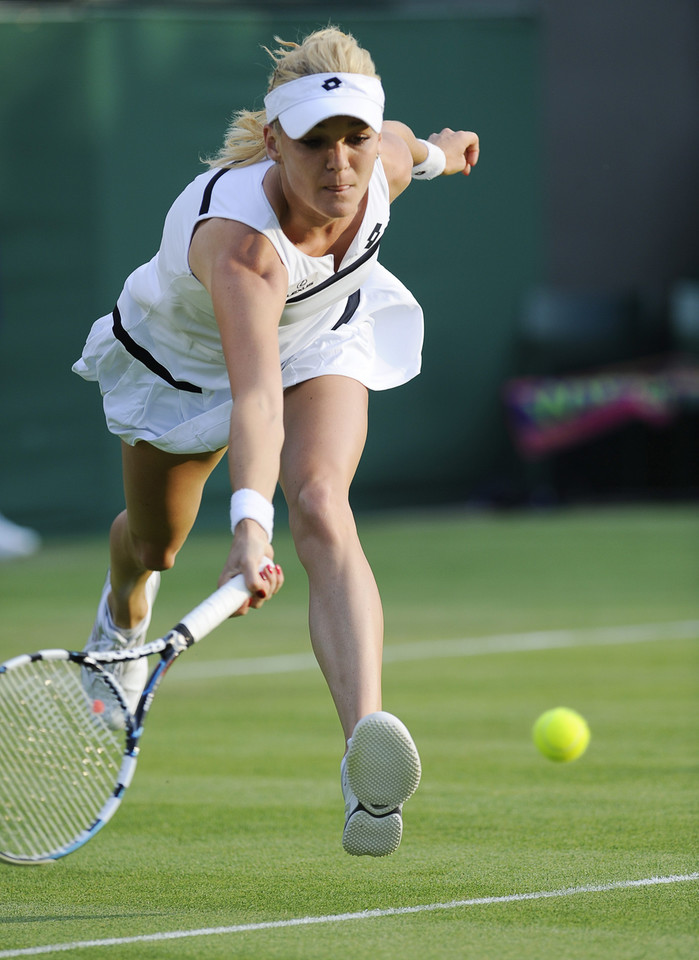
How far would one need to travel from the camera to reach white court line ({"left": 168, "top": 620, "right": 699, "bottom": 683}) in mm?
7434

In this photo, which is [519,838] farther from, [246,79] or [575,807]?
[246,79]

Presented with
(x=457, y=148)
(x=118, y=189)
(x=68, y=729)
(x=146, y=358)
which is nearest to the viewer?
(x=68, y=729)

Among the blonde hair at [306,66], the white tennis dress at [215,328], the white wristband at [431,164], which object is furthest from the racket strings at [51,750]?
the white wristband at [431,164]

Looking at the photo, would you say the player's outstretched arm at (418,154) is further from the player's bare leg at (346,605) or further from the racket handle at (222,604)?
the racket handle at (222,604)

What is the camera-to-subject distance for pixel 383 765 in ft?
10.9

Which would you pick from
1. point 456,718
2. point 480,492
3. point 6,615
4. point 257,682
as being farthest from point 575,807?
point 480,492

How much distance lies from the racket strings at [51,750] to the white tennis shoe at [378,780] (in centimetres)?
62

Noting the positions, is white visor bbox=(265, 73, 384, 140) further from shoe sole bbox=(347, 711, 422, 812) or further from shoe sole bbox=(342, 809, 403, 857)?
shoe sole bbox=(342, 809, 403, 857)

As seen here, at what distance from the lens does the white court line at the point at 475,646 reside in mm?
7434

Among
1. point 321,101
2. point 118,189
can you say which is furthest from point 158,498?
point 118,189

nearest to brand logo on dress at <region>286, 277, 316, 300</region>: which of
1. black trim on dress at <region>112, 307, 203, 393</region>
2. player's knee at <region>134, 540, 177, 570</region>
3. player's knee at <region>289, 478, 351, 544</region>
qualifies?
player's knee at <region>289, 478, 351, 544</region>

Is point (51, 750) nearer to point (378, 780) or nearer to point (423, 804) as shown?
point (423, 804)

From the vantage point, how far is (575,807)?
4488mm

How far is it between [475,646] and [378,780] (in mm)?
4677
